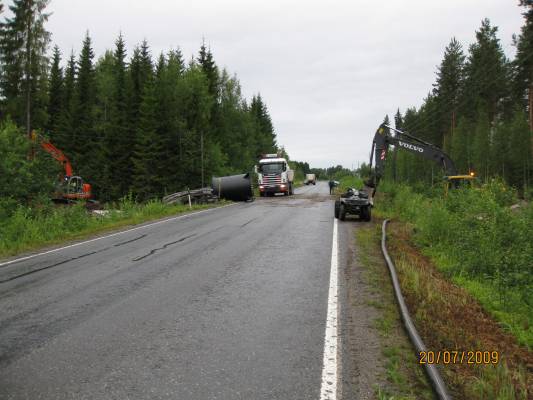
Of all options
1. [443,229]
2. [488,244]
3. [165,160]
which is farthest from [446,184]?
[165,160]

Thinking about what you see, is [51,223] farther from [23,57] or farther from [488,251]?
[23,57]

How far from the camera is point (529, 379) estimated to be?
4172mm

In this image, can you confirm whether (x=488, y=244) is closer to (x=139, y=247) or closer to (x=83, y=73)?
(x=139, y=247)

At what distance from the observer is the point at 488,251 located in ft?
30.3

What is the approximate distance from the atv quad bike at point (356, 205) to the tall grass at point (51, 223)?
8420 millimetres

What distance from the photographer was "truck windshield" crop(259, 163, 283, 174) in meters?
36.1

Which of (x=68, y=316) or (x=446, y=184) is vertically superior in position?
(x=446, y=184)

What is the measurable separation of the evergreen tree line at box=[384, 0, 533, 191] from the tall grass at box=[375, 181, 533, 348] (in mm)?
37921

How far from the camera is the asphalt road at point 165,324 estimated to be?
393cm

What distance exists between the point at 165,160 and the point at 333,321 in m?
42.5

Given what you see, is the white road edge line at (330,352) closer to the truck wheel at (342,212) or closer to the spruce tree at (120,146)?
the truck wheel at (342,212)

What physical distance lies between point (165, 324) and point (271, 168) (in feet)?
102

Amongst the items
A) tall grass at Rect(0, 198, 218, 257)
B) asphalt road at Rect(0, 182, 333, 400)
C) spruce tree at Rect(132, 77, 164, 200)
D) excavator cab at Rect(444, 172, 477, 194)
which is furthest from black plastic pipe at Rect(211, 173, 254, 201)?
asphalt road at Rect(0, 182, 333, 400)
